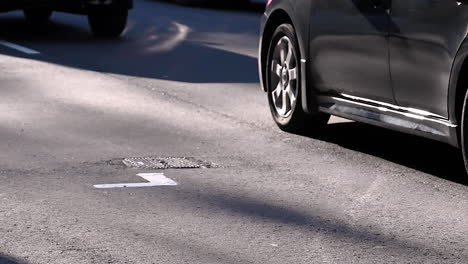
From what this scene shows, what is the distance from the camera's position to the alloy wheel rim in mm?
8781

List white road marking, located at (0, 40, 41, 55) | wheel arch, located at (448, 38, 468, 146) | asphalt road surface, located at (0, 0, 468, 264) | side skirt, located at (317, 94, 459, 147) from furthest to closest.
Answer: white road marking, located at (0, 40, 41, 55) < side skirt, located at (317, 94, 459, 147) < wheel arch, located at (448, 38, 468, 146) < asphalt road surface, located at (0, 0, 468, 264)

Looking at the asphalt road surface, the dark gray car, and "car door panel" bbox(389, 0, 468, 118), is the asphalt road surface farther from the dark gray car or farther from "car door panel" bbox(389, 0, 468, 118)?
"car door panel" bbox(389, 0, 468, 118)

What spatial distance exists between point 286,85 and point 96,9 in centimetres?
762

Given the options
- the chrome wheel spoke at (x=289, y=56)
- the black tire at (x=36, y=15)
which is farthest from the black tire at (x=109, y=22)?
the chrome wheel spoke at (x=289, y=56)

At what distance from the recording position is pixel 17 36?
16.0 m

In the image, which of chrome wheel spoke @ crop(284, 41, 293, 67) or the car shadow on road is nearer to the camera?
the car shadow on road

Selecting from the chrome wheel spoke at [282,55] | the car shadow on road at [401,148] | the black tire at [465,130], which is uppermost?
the black tire at [465,130]

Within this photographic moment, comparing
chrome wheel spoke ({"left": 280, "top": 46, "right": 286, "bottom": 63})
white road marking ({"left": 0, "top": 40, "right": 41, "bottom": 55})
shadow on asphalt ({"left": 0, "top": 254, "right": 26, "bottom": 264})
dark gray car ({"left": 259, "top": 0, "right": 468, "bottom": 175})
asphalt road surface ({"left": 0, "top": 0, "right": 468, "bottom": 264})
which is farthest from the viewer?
white road marking ({"left": 0, "top": 40, "right": 41, "bottom": 55})

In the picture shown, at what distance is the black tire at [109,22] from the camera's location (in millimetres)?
16234

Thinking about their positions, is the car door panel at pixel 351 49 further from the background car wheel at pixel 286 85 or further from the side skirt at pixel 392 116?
the background car wheel at pixel 286 85

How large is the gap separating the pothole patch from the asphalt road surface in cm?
10

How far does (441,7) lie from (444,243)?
1.64 metres

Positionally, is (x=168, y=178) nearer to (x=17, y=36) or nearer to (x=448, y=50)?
(x=448, y=50)

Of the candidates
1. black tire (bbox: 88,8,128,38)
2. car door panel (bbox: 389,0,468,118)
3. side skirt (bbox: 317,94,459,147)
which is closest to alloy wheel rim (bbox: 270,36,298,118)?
side skirt (bbox: 317,94,459,147)
